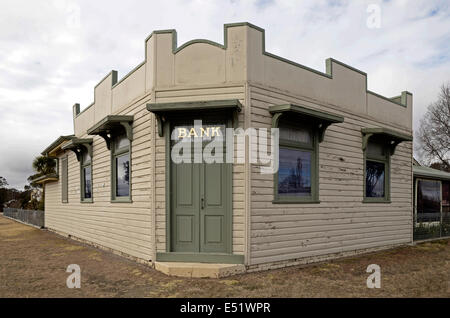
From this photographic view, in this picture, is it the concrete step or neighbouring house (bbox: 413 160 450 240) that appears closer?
the concrete step

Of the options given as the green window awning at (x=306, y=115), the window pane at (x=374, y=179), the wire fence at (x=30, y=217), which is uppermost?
the green window awning at (x=306, y=115)

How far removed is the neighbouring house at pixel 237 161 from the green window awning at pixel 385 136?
0.04 meters

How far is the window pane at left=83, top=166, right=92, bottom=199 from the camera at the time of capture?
35.8ft

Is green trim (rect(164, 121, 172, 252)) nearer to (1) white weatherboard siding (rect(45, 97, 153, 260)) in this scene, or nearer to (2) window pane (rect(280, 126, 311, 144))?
(1) white weatherboard siding (rect(45, 97, 153, 260))

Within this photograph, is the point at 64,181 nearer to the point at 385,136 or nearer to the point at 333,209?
the point at 333,209

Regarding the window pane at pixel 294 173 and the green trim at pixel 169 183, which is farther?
the window pane at pixel 294 173

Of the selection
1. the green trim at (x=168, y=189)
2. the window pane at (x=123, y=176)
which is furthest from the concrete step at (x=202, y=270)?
the window pane at (x=123, y=176)

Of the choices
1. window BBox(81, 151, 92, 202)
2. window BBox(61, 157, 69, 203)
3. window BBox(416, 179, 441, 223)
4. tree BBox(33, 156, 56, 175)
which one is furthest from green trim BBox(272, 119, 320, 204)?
tree BBox(33, 156, 56, 175)

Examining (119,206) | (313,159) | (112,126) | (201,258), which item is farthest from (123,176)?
(313,159)

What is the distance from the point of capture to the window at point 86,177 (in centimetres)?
1087

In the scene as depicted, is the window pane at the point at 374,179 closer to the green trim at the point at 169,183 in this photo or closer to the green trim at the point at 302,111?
the green trim at the point at 302,111

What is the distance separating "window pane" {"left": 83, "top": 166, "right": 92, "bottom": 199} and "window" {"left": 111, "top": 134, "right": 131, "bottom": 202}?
2430 millimetres

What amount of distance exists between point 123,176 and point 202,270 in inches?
134

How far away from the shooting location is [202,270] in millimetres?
6164
